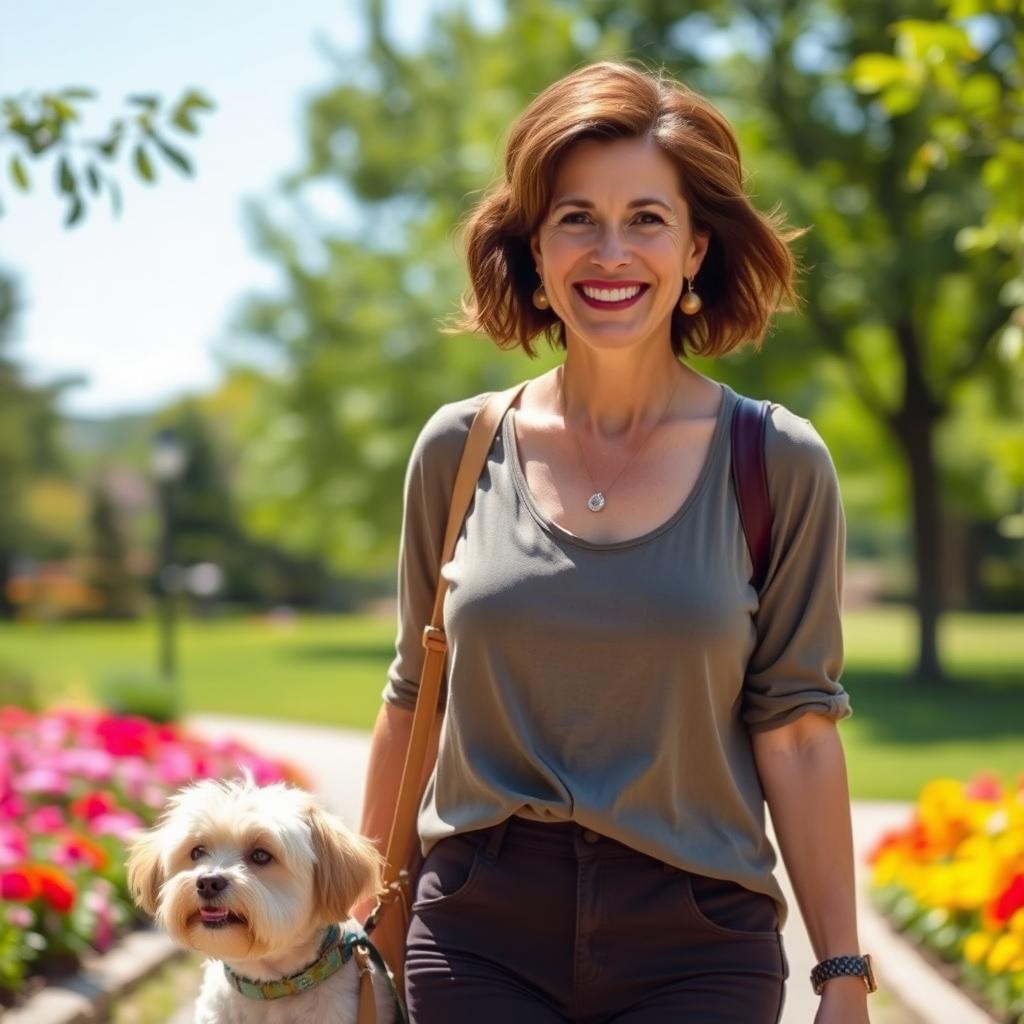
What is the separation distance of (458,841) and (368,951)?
1.25 ft

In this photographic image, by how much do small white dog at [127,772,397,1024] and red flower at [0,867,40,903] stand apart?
3.26 metres

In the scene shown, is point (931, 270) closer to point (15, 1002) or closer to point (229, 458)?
point (15, 1002)

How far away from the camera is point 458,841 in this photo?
2.85 meters

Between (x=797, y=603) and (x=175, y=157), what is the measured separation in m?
3.00

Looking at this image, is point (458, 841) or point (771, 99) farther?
point (771, 99)

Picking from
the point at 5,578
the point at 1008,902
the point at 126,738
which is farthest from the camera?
the point at 5,578

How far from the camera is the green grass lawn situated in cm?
1582

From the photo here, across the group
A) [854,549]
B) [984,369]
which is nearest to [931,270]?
[984,369]

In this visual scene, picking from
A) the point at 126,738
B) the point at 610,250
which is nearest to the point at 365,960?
the point at 610,250

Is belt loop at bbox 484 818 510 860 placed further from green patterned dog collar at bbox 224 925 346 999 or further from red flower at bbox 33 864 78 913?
red flower at bbox 33 864 78 913

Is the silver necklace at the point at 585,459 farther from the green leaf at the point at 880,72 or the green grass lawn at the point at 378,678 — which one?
the green grass lawn at the point at 378,678

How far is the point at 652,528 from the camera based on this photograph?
9.31 ft

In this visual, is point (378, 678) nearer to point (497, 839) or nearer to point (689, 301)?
point (689, 301)

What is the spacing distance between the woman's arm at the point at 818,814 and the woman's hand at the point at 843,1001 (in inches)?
0.5
